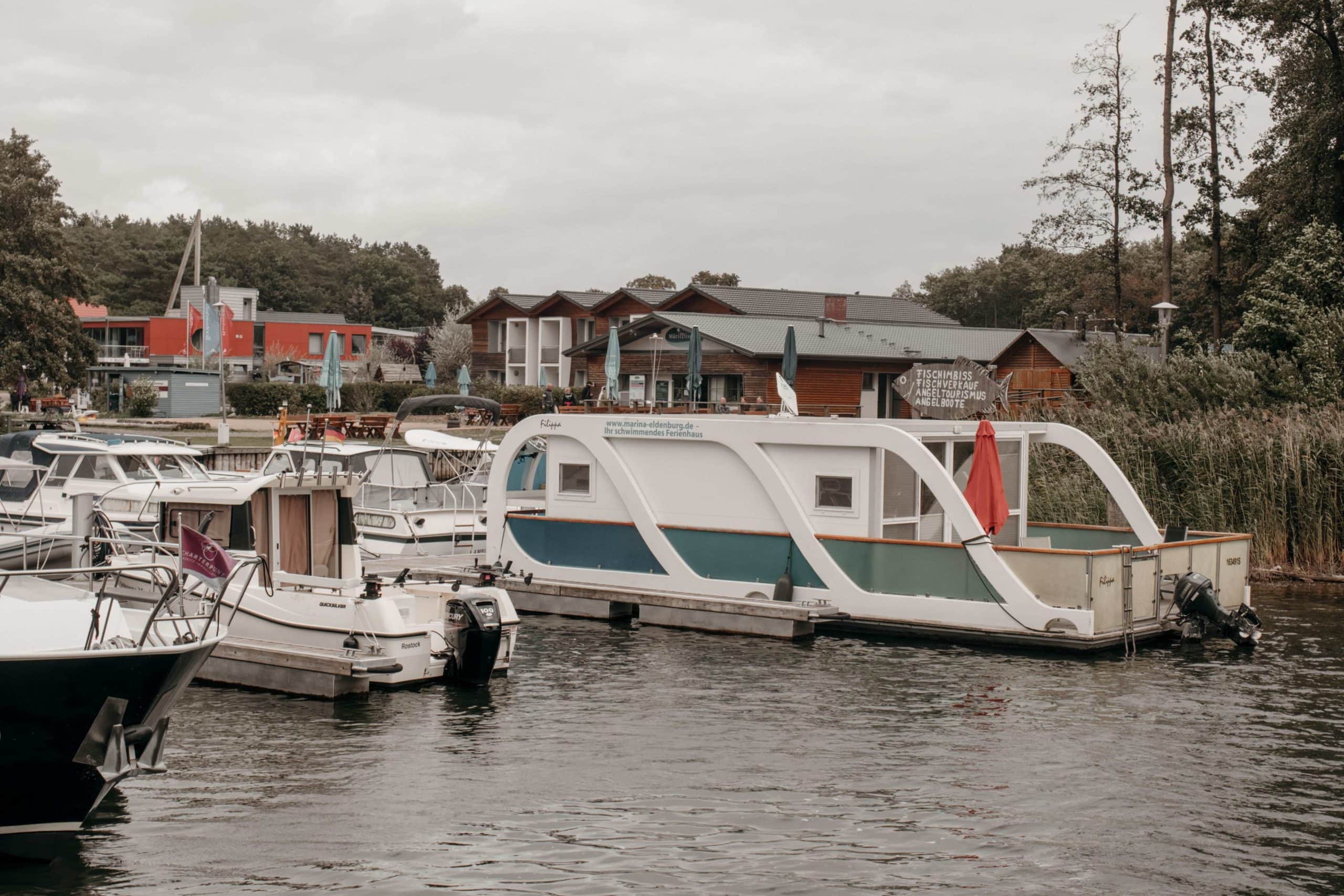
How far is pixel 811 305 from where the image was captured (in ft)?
226

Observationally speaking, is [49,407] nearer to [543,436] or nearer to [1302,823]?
[543,436]

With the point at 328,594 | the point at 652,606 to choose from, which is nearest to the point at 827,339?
the point at 652,606

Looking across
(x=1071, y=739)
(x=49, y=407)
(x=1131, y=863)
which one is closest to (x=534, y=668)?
(x=1071, y=739)

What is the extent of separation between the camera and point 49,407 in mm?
56562

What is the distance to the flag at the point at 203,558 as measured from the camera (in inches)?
476

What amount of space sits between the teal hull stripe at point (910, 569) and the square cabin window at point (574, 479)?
4.25m

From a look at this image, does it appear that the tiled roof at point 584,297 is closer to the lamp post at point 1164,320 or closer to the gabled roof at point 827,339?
the gabled roof at point 827,339

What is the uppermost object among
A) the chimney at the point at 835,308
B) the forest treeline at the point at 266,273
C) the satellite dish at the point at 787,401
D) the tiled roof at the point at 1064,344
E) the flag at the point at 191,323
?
the forest treeline at the point at 266,273

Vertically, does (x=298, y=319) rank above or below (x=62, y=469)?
above

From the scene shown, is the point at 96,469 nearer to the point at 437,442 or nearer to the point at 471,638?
the point at 437,442

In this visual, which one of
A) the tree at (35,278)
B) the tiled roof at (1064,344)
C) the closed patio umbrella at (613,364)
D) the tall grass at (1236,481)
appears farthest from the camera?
the tiled roof at (1064,344)

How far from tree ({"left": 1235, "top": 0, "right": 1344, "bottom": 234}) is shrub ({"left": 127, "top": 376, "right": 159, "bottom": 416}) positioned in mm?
45244

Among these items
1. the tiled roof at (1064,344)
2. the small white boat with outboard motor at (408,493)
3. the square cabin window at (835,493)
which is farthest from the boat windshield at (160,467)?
the tiled roof at (1064,344)

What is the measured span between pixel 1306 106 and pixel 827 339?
2028 cm
